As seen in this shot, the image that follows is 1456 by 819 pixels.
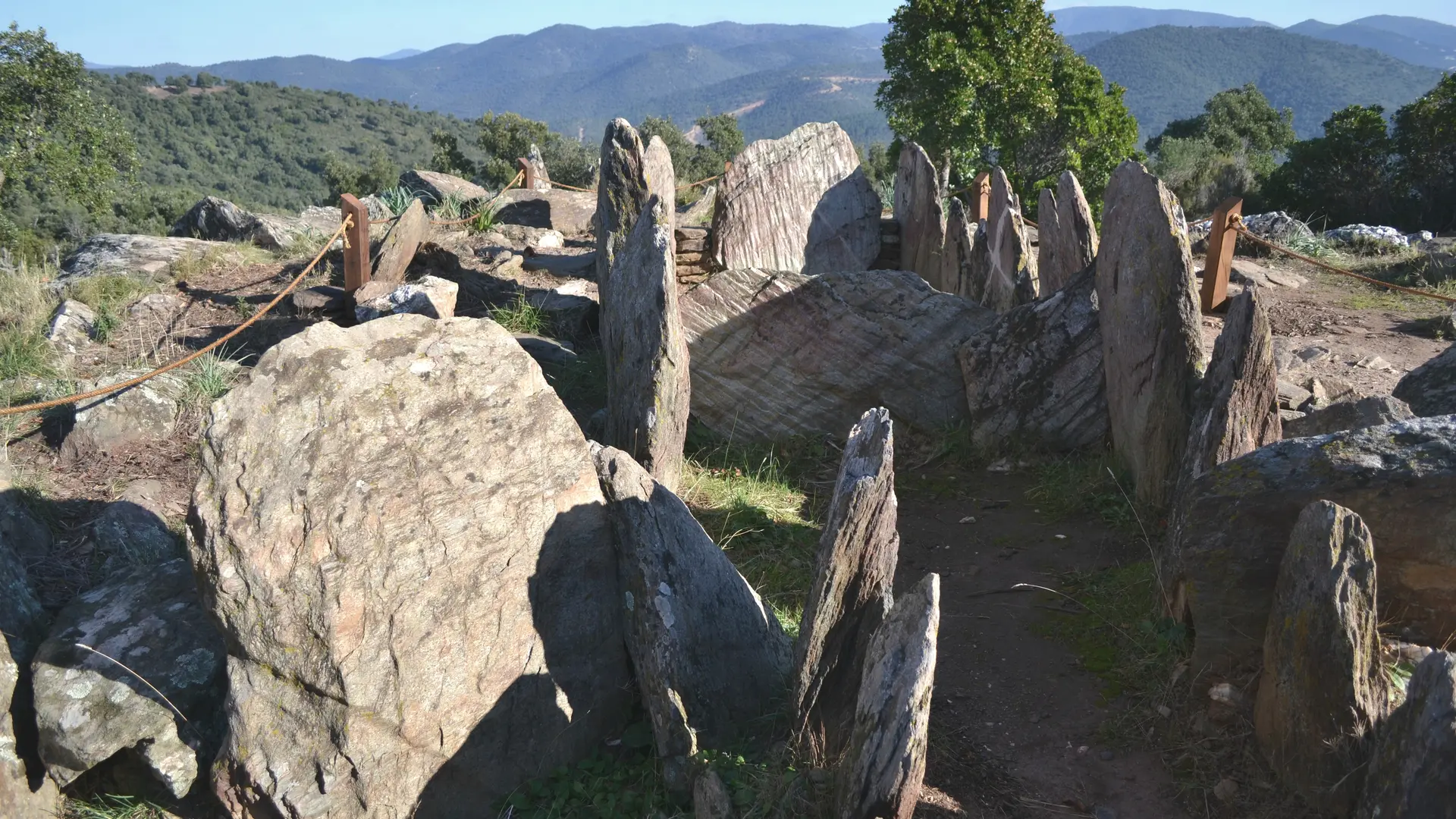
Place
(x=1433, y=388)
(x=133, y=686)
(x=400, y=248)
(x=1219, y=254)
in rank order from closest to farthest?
(x=133, y=686) → (x=1433, y=388) → (x=1219, y=254) → (x=400, y=248)

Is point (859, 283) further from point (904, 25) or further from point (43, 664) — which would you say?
point (904, 25)

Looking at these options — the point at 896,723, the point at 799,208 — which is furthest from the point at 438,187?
the point at 896,723

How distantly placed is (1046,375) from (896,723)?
351cm

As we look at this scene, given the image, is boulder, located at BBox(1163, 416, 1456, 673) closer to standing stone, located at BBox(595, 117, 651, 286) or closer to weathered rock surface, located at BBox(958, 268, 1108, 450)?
weathered rock surface, located at BBox(958, 268, 1108, 450)

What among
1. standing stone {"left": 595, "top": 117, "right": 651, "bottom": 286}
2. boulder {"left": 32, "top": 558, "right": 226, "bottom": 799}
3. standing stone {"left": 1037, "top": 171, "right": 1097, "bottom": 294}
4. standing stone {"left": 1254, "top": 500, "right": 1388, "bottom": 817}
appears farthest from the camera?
standing stone {"left": 595, "top": 117, "right": 651, "bottom": 286}

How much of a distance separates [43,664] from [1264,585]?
4.25 metres

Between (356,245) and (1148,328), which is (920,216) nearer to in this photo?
(1148,328)

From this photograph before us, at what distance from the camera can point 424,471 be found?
3484mm

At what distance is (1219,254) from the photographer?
6922 millimetres

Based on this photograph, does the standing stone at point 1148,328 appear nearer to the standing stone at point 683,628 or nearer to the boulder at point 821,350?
the boulder at point 821,350

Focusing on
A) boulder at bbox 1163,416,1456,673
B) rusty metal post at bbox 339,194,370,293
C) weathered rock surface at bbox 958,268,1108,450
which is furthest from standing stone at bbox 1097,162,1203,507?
rusty metal post at bbox 339,194,370,293

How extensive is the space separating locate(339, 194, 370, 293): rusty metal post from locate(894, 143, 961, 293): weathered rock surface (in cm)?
412

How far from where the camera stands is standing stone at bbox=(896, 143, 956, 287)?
24.5 ft

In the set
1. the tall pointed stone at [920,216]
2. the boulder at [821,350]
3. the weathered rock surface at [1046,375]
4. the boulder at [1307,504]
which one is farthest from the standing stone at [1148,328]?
the tall pointed stone at [920,216]
